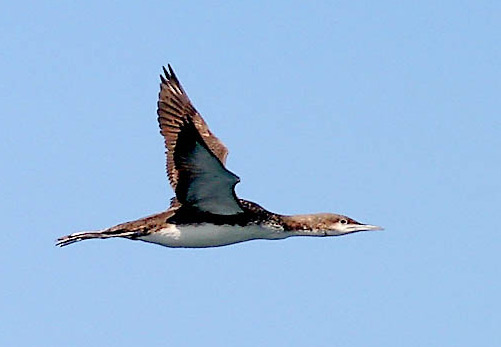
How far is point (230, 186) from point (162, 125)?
6457 millimetres

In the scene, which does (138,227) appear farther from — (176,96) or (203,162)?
(176,96)

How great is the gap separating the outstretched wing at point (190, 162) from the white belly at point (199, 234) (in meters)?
0.39

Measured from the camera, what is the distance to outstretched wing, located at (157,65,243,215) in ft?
76.7

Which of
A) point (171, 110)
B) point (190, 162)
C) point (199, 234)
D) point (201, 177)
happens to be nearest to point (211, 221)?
point (199, 234)

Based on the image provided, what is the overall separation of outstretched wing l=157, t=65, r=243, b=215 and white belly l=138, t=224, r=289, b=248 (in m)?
0.39

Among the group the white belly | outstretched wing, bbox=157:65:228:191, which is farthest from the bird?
outstretched wing, bbox=157:65:228:191

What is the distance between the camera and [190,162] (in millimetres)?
24109

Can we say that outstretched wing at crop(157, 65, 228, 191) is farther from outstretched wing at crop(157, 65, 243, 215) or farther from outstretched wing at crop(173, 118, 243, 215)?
outstretched wing at crop(173, 118, 243, 215)

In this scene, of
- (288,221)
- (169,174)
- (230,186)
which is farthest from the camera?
(169,174)

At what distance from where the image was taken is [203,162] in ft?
78.7

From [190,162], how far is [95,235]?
12.1 feet

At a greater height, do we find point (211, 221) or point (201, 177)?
point (201, 177)

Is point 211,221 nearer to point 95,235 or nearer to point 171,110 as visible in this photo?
point 95,235

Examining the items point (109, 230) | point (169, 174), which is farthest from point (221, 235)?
point (169, 174)
